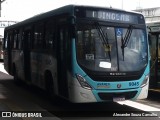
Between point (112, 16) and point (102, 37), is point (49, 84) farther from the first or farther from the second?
point (112, 16)

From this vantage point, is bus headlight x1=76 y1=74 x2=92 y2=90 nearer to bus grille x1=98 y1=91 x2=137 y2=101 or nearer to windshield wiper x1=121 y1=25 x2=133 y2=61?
bus grille x1=98 y1=91 x2=137 y2=101

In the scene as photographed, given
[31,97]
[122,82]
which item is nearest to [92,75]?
[122,82]

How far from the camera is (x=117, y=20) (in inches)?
375

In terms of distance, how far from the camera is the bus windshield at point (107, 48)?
29.8ft

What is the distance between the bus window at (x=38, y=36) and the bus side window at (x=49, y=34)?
595mm

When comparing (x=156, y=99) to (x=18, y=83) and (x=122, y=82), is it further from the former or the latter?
(x=18, y=83)

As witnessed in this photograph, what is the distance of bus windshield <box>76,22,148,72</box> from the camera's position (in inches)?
357

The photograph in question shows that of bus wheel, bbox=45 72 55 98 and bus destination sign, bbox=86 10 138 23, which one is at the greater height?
bus destination sign, bbox=86 10 138 23

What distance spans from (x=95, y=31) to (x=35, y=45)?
4088mm

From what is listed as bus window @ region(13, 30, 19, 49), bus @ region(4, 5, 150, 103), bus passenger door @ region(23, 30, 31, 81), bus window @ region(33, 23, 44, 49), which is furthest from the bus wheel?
bus window @ region(13, 30, 19, 49)

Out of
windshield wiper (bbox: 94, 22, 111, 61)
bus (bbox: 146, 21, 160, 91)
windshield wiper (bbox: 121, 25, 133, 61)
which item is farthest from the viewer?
bus (bbox: 146, 21, 160, 91)

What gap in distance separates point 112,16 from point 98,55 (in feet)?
3.79

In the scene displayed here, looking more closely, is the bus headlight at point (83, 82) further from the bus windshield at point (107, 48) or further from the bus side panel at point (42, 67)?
the bus side panel at point (42, 67)

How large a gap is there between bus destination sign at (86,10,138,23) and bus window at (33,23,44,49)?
2983mm
